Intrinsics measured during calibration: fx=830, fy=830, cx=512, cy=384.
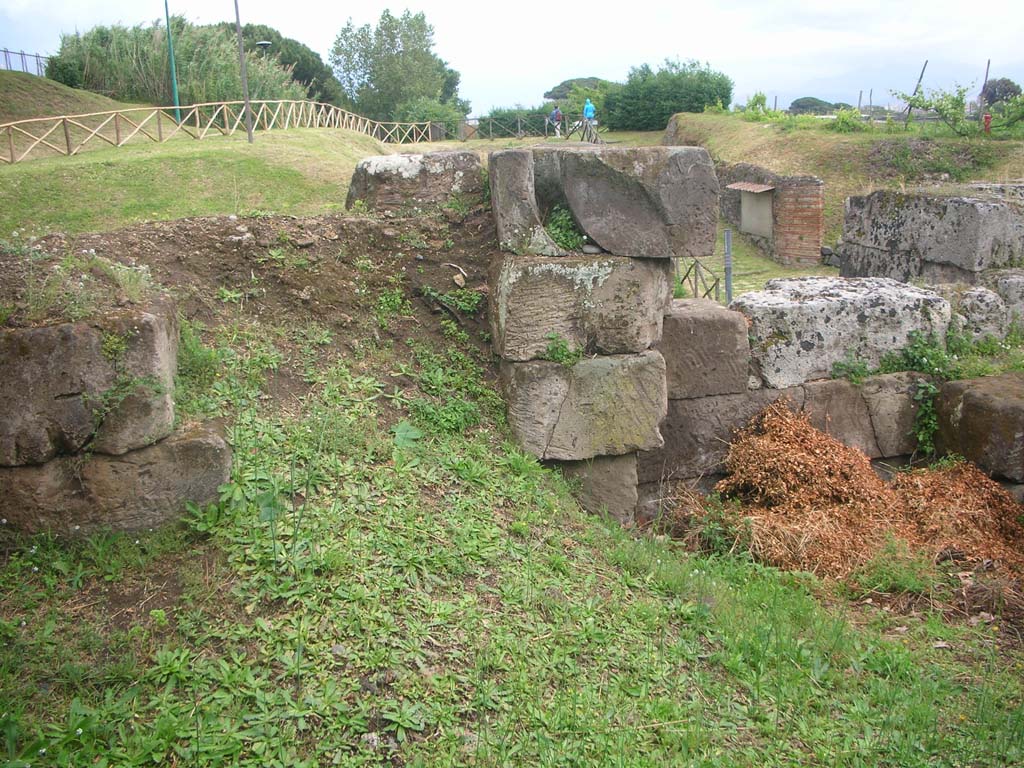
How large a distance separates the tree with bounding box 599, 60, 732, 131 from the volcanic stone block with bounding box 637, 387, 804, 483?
31.1 m

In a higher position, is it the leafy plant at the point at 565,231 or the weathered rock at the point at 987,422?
the leafy plant at the point at 565,231

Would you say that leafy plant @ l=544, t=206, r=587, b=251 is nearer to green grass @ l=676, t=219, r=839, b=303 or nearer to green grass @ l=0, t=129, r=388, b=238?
green grass @ l=676, t=219, r=839, b=303

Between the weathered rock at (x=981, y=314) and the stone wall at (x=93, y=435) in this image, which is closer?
the stone wall at (x=93, y=435)

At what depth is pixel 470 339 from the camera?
581 cm

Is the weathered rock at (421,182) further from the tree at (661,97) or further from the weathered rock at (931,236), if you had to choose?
the tree at (661,97)

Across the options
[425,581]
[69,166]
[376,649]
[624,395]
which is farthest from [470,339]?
[69,166]

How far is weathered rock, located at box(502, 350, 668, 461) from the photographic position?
5.42m

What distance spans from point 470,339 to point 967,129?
805 inches

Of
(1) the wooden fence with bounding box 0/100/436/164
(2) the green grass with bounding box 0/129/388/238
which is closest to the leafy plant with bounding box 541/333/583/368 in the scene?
(2) the green grass with bounding box 0/129/388/238

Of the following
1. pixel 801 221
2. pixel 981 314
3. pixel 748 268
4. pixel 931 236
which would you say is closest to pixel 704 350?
pixel 981 314

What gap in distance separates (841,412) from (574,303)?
8.15ft

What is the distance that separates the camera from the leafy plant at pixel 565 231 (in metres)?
5.59

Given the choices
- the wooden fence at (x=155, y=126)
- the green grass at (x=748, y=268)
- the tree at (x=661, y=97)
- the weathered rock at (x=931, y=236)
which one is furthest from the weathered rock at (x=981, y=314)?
the tree at (x=661, y=97)

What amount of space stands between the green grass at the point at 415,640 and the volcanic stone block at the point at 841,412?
188cm
